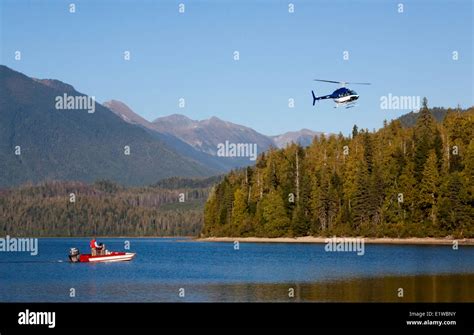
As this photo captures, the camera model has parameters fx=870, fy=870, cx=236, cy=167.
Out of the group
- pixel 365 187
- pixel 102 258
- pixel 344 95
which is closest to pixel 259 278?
pixel 344 95

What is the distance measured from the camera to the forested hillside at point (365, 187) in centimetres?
13338

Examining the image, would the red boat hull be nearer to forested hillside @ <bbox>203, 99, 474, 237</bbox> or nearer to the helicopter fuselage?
the helicopter fuselage

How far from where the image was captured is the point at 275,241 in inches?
6373

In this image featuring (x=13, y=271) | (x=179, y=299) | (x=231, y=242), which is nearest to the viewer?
(x=179, y=299)

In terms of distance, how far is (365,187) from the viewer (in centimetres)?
14375

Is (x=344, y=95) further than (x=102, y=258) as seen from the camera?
No

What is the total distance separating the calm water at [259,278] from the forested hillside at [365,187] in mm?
19698

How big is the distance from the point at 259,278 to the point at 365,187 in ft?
223

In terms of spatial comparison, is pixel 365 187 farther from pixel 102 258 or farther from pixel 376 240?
pixel 102 258

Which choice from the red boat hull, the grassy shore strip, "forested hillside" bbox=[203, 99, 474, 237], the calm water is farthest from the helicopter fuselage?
the grassy shore strip

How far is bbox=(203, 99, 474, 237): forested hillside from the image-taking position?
133 m
